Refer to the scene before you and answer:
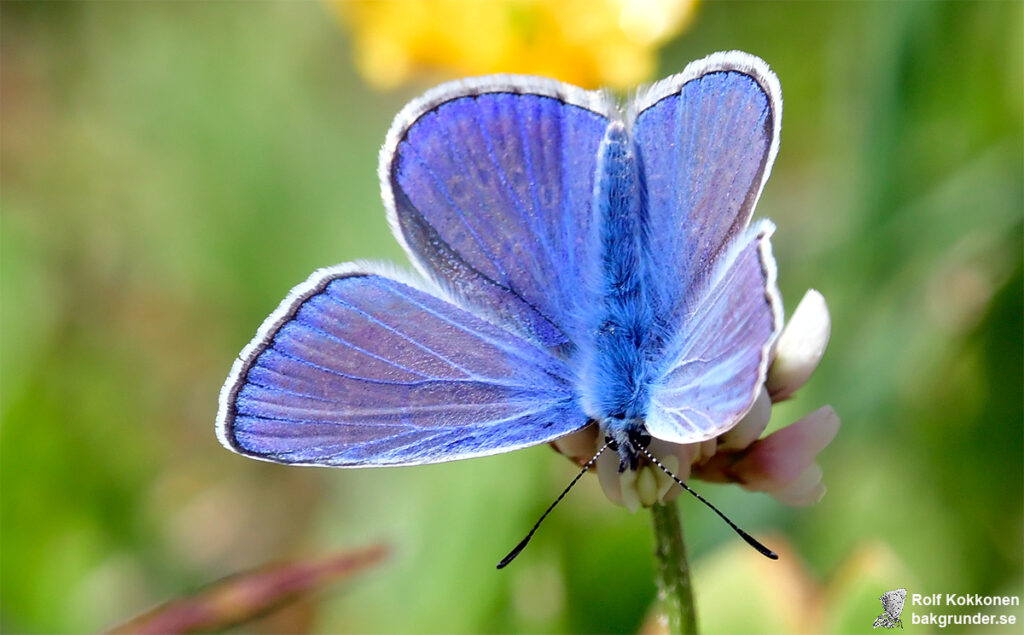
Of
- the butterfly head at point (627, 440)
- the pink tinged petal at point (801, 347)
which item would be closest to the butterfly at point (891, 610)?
the pink tinged petal at point (801, 347)

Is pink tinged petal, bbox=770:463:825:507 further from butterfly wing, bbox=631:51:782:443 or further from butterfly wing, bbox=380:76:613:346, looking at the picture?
butterfly wing, bbox=380:76:613:346

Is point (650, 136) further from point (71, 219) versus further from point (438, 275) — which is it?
point (71, 219)

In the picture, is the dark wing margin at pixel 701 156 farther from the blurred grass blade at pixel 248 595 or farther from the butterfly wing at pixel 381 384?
the blurred grass blade at pixel 248 595

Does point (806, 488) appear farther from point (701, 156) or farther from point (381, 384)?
point (381, 384)

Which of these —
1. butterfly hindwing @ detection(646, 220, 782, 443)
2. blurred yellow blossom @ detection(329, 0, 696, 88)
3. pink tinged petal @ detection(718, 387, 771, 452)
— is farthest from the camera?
blurred yellow blossom @ detection(329, 0, 696, 88)

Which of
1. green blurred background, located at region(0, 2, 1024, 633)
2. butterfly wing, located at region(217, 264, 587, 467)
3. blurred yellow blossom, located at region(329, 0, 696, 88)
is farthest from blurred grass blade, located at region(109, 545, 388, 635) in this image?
blurred yellow blossom, located at region(329, 0, 696, 88)

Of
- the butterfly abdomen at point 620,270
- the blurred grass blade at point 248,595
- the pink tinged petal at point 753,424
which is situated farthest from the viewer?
the blurred grass blade at point 248,595
